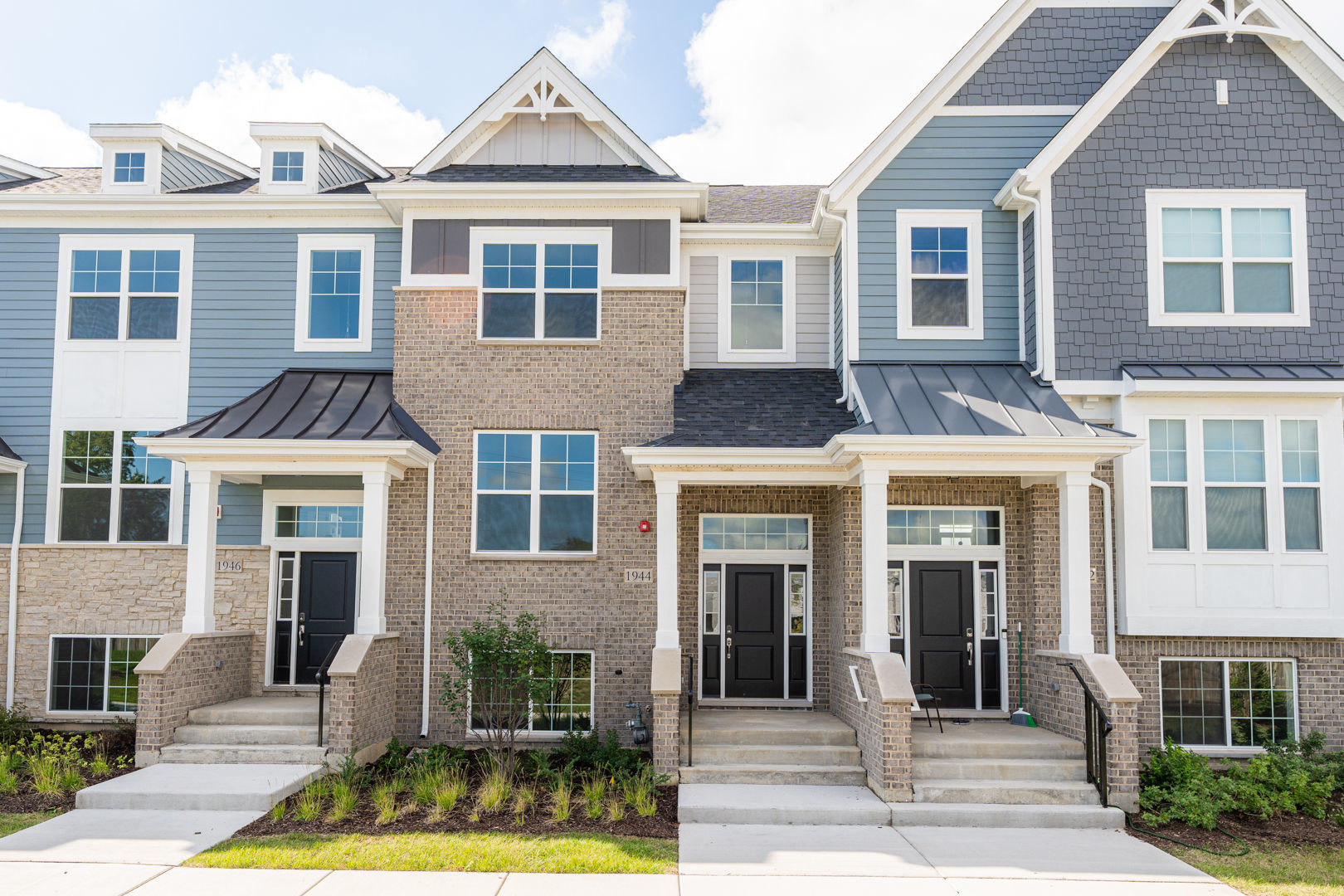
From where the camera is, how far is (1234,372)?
1196 centimetres

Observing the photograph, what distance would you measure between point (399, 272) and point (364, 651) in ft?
17.8

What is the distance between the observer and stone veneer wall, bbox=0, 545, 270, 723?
13398mm

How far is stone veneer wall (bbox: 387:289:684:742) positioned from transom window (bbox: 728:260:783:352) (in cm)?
128

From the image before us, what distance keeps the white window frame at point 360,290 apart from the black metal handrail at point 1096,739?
32.9 ft

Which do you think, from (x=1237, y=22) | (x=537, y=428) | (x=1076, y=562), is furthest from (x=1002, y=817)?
(x=1237, y=22)

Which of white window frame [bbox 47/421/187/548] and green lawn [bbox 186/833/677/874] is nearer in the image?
green lawn [bbox 186/833/677/874]

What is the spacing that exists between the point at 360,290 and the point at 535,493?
3.88 meters

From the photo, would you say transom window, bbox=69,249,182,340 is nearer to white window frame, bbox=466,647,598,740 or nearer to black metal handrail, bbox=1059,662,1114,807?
white window frame, bbox=466,647,598,740

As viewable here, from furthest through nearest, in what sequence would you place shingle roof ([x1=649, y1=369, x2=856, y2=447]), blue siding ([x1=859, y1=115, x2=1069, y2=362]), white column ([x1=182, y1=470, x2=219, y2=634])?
blue siding ([x1=859, y1=115, x2=1069, y2=362]) → white column ([x1=182, y1=470, x2=219, y2=634]) → shingle roof ([x1=649, y1=369, x2=856, y2=447])

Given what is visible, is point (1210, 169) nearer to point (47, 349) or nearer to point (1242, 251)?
point (1242, 251)

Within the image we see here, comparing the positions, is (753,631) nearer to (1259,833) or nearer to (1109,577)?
(1109,577)

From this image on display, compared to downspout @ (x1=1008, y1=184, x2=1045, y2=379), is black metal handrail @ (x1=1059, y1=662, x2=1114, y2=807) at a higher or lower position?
lower

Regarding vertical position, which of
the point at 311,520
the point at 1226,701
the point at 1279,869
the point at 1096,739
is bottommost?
the point at 1279,869

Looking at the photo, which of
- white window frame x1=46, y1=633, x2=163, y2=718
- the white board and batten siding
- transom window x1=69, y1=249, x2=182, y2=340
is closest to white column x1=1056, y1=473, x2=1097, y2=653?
the white board and batten siding
